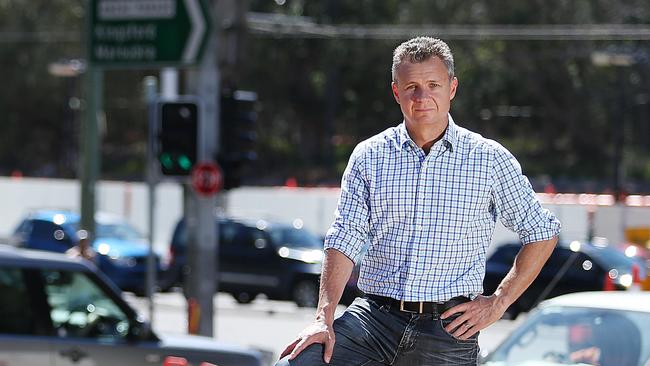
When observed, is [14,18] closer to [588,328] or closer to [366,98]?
[366,98]

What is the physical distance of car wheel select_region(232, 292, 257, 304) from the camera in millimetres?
26891

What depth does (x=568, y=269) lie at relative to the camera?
23.0 meters

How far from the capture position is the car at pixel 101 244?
91.2 ft

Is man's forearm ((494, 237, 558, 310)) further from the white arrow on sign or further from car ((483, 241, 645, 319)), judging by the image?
car ((483, 241, 645, 319))

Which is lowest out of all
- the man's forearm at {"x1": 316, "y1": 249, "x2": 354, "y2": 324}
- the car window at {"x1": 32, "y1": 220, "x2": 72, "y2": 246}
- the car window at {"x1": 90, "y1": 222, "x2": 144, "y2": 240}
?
the car window at {"x1": 90, "y1": 222, "x2": 144, "y2": 240}

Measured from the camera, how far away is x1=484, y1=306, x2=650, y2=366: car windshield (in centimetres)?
752

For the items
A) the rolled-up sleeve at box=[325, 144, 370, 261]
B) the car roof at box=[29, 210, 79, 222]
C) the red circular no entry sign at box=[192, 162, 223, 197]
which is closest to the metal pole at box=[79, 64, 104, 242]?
the red circular no entry sign at box=[192, 162, 223, 197]

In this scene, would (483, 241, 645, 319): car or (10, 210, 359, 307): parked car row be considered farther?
(10, 210, 359, 307): parked car row

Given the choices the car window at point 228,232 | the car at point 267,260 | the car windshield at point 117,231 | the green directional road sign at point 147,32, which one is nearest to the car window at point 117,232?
the car windshield at point 117,231

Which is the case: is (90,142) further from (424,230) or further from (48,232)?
(424,230)

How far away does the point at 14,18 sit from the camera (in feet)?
230

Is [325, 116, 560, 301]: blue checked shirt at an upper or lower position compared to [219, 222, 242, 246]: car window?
upper

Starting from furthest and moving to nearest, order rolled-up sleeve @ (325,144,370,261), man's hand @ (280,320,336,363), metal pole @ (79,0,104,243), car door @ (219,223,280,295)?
car door @ (219,223,280,295) → metal pole @ (79,0,104,243) → rolled-up sleeve @ (325,144,370,261) → man's hand @ (280,320,336,363)

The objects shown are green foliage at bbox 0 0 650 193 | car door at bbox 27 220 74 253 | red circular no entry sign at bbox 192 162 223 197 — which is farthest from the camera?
green foliage at bbox 0 0 650 193
